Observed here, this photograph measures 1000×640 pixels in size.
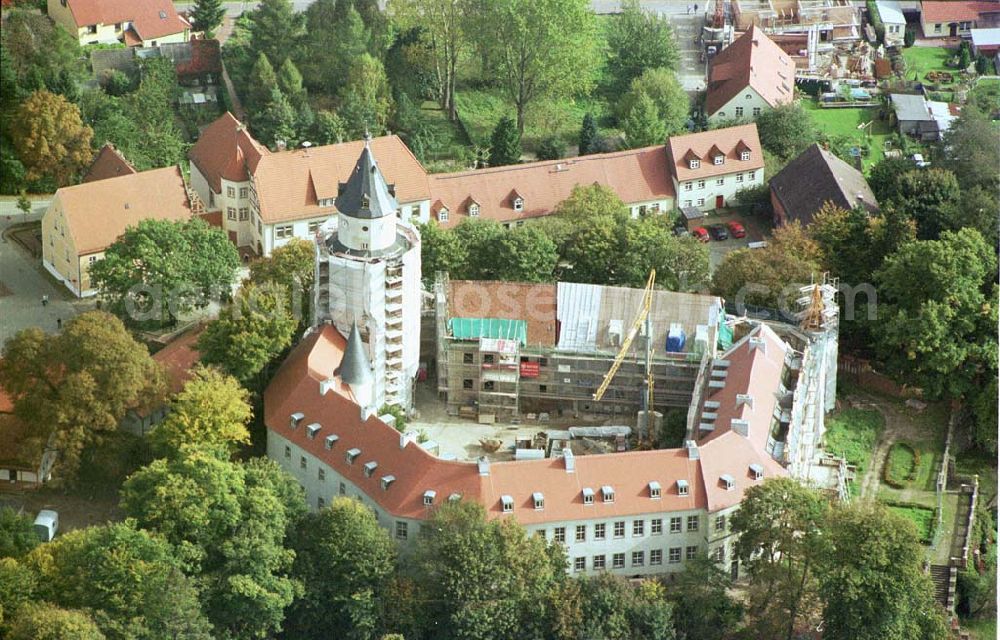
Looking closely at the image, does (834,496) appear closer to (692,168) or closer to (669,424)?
(669,424)

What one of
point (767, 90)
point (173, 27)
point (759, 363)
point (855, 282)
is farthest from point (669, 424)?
point (173, 27)

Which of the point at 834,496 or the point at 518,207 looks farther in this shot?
the point at 518,207

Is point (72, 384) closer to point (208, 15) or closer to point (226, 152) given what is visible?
point (226, 152)

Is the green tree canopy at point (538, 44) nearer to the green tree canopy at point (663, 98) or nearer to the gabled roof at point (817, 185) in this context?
the green tree canopy at point (663, 98)

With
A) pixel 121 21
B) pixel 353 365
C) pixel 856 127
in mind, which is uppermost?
pixel 121 21

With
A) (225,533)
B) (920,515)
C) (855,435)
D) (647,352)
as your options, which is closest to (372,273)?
(647,352)

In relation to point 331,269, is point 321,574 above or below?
below
